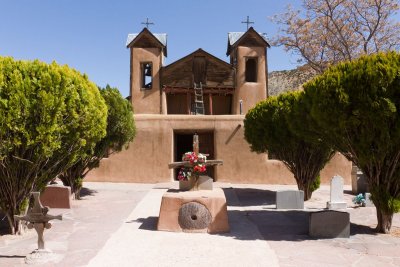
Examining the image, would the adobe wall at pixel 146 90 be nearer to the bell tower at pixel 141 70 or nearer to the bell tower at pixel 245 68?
the bell tower at pixel 141 70

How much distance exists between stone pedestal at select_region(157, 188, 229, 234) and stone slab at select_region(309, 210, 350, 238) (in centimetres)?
254

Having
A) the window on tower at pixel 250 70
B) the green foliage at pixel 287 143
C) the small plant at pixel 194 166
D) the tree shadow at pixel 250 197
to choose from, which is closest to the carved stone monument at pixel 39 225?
the small plant at pixel 194 166

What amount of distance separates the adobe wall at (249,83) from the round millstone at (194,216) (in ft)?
68.7

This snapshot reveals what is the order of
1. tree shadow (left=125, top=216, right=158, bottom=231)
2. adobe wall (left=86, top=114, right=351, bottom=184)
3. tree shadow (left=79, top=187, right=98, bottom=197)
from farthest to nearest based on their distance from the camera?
adobe wall (left=86, top=114, right=351, bottom=184) → tree shadow (left=79, top=187, right=98, bottom=197) → tree shadow (left=125, top=216, right=158, bottom=231)

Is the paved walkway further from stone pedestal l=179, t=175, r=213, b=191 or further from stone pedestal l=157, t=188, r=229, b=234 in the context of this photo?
stone pedestal l=179, t=175, r=213, b=191

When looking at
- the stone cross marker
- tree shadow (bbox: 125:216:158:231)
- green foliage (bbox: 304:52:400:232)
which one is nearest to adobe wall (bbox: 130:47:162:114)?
the stone cross marker

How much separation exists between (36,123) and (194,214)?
5166mm

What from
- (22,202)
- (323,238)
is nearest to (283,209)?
(323,238)

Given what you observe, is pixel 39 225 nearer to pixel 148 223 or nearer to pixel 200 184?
pixel 148 223

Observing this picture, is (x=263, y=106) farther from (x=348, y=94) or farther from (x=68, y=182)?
(x=68, y=182)

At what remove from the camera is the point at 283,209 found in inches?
575

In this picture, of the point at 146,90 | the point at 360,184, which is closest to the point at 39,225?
the point at 360,184

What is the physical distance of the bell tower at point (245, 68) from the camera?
3114 centimetres

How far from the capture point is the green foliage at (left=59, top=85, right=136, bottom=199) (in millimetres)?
16656
